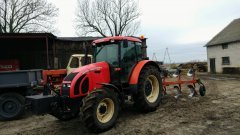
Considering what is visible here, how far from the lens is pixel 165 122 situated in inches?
290

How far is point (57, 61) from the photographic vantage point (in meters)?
21.0

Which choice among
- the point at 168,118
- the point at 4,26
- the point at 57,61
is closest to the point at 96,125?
the point at 168,118

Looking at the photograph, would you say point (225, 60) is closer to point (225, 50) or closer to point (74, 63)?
point (225, 50)

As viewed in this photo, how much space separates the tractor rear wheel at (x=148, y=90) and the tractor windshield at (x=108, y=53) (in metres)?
0.98

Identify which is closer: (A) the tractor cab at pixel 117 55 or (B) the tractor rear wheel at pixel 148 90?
(A) the tractor cab at pixel 117 55

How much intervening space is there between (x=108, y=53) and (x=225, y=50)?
1031 inches

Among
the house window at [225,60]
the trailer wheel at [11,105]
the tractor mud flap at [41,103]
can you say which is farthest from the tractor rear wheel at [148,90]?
the house window at [225,60]

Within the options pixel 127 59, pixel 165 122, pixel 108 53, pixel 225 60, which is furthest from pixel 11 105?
pixel 225 60

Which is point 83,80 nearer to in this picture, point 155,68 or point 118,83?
point 118,83

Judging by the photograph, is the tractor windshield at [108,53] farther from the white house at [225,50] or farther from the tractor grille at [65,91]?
the white house at [225,50]

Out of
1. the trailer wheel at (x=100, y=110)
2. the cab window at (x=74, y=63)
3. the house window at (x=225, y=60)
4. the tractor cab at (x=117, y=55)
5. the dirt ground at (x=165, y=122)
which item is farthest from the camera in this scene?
the house window at (x=225, y=60)

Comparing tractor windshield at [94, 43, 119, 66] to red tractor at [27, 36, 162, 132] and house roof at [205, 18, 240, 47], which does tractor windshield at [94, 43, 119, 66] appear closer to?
red tractor at [27, 36, 162, 132]

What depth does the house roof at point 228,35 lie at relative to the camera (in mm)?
30237

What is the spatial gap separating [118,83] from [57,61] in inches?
550
